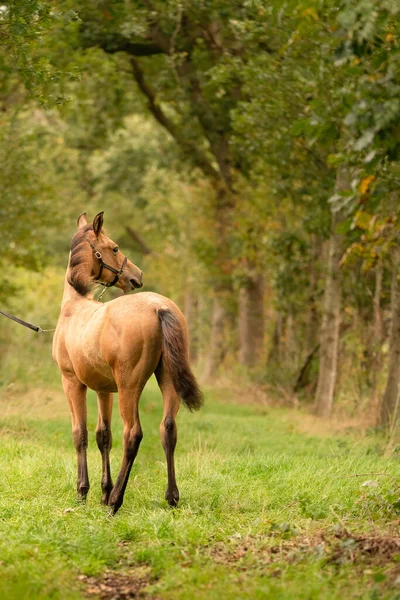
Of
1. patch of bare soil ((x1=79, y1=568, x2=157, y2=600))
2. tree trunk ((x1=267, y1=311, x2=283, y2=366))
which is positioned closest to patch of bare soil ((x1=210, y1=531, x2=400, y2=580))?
patch of bare soil ((x1=79, y1=568, x2=157, y2=600))

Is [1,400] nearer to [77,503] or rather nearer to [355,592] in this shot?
[77,503]

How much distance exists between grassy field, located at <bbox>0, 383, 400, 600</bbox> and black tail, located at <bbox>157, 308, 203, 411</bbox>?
922mm

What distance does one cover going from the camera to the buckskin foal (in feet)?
24.7

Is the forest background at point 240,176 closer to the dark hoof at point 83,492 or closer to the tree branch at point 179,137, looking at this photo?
the tree branch at point 179,137

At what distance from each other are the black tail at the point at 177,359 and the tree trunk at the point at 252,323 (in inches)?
625

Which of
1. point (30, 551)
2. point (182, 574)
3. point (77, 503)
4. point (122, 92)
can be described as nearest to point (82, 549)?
point (30, 551)

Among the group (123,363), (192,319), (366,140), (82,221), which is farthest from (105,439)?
(192,319)

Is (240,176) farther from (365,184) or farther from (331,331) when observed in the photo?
(365,184)

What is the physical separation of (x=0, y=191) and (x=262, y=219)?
19.5 feet

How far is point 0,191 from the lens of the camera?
65.6 ft

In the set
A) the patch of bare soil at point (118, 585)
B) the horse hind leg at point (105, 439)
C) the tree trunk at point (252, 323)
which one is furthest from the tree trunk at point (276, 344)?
the patch of bare soil at point (118, 585)

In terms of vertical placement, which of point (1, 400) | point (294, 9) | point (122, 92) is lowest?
point (1, 400)

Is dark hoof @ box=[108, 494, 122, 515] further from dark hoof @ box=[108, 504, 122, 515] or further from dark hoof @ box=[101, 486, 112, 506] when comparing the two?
dark hoof @ box=[101, 486, 112, 506]

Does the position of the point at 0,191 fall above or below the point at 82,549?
below
